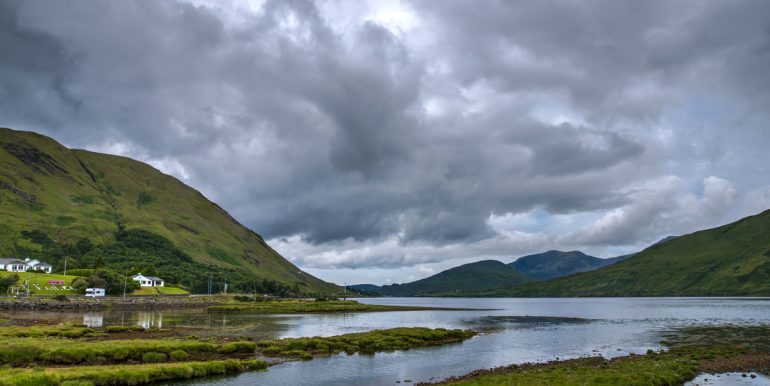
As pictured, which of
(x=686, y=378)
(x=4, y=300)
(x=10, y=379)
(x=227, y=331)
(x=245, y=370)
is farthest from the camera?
(x=4, y=300)

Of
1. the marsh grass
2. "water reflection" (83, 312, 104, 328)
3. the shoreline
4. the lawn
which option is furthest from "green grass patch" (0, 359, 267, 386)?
the lawn

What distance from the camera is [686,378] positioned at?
5406 cm

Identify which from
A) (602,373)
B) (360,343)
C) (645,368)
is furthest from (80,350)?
(645,368)

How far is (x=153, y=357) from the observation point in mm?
62781

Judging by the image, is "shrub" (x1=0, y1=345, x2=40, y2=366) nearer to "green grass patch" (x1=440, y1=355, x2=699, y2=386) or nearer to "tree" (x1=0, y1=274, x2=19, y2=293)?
"green grass patch" (x1=440, y1=355, x2=699, y2=386)

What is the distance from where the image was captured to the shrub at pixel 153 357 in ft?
203

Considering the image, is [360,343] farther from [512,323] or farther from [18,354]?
[512,323]

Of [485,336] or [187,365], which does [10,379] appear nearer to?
[187,365]

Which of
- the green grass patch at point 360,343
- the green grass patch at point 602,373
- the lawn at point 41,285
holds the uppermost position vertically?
the lawn at point 41,285

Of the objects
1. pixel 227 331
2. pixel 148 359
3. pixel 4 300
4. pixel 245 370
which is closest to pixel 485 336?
pixel 227 331

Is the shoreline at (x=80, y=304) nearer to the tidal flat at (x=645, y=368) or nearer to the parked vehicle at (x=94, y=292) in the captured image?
the parked vehicle at (x=94, y=292)

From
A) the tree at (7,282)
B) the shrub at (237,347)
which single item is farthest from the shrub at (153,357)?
the tree at (7,282)

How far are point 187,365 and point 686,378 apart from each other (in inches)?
2226

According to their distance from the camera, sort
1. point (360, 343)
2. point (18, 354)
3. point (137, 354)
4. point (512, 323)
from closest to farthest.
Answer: point (18, 354) < point (137, 354) < point (360, 343) < point (512, 323)
